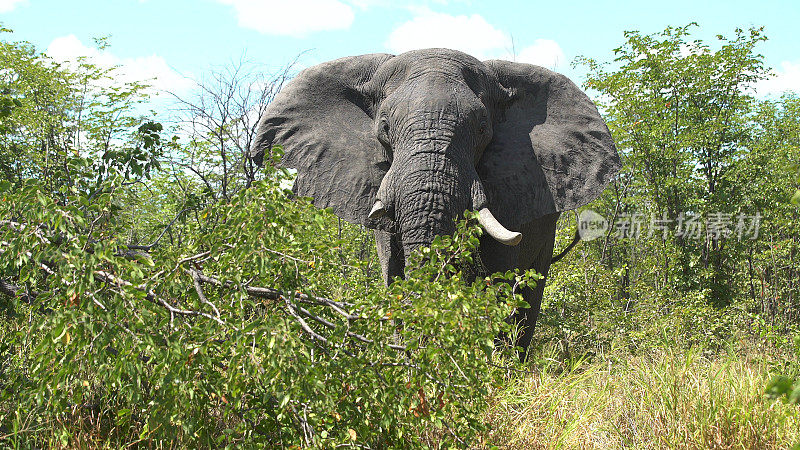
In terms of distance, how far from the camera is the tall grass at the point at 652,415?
4.08 meters

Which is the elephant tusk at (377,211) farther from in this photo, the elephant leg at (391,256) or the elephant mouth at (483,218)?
the elephant leg at (391,256)

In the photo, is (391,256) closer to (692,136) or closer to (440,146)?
(440,146)

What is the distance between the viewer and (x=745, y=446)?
4.02m

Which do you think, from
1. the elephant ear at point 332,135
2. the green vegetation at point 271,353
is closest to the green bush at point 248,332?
the green vegetation at point 271,353

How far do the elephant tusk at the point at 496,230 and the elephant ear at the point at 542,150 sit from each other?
60cm

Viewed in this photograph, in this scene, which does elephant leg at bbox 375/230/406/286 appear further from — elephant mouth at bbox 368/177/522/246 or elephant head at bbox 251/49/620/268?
elephant mouth at bbox 368/177/522/246

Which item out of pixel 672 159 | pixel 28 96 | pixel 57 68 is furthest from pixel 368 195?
pixel 57 68

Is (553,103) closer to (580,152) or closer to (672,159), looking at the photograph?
(580,152)

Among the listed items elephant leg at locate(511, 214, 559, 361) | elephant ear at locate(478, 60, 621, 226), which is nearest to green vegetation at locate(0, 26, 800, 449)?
elephant leg at locate(511, 214, 559, 361)

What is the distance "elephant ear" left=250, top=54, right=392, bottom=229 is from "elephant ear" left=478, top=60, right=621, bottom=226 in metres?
0.96

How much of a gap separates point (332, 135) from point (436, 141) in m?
1.32

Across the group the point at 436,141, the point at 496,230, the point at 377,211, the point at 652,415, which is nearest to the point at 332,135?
the point at 377,211

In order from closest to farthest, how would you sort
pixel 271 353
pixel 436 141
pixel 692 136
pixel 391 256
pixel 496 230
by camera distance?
pixel 271 353 → pixel 496 230 → pixel 436 141 → pixel 391 256 → pixel 692 136

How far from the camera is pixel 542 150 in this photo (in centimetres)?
651
